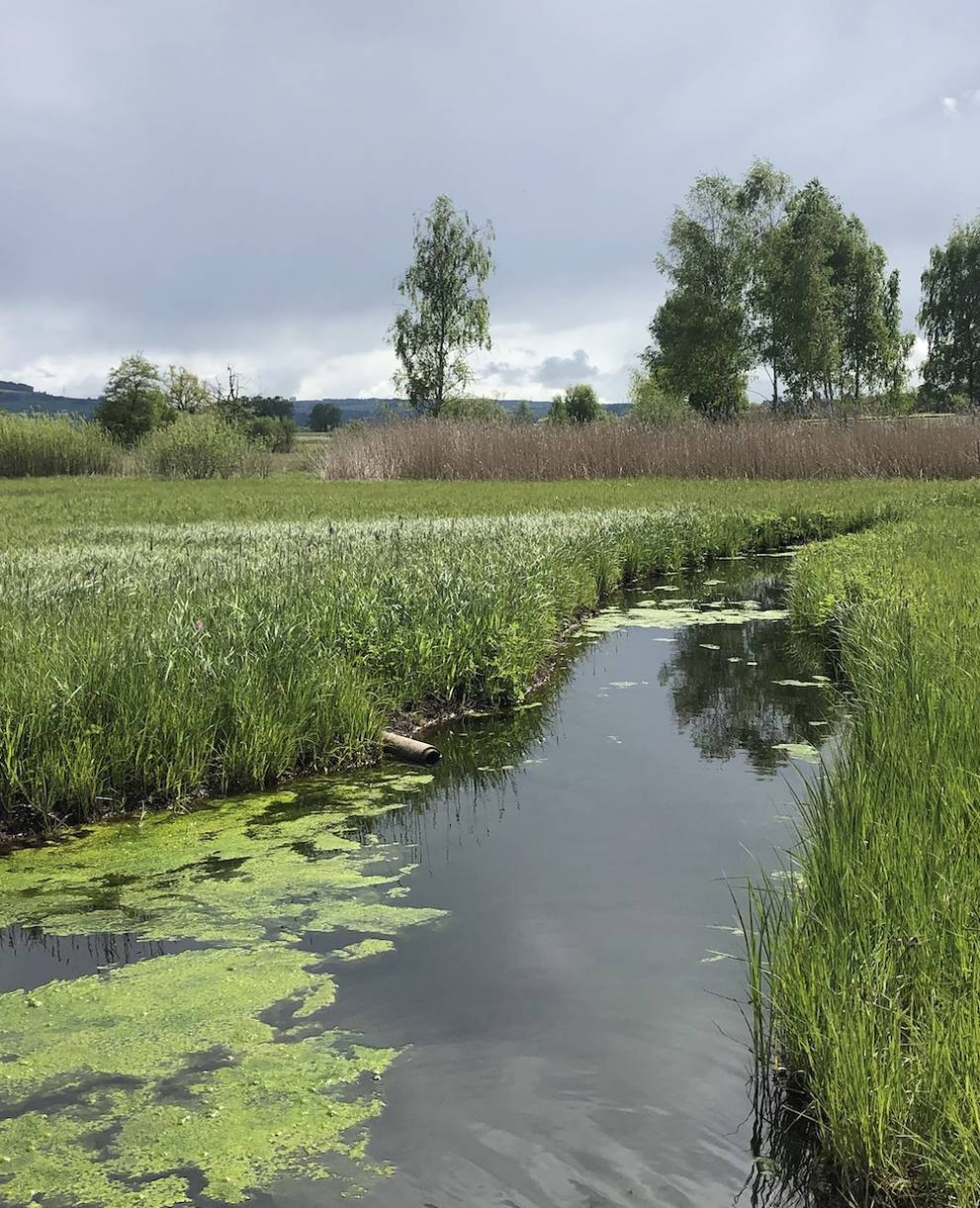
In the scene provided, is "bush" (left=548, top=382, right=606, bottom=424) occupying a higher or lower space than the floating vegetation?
higher

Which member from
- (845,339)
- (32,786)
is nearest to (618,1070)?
(32,786)

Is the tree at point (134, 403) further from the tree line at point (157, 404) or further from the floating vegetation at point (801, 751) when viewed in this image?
the floating vegetation at point (801, 751)

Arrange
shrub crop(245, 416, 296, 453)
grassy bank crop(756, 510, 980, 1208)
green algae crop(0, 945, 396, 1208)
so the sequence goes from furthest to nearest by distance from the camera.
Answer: shrub crop(245, 416, 296, 453) → green algae crop(0, 945, 396, 1208) → grassy bank crop(756, 510, 980, 1208)

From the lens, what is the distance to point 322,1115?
3.03 meters

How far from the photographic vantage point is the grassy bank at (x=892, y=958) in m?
2.57

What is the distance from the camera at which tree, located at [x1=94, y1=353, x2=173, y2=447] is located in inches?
2515

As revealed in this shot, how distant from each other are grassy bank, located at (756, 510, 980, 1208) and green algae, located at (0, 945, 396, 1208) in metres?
1.31

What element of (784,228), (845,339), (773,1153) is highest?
(784,228)

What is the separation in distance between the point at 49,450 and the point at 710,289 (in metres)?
33.2

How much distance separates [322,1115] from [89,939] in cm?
169

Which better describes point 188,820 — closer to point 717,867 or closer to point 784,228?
point 717,867

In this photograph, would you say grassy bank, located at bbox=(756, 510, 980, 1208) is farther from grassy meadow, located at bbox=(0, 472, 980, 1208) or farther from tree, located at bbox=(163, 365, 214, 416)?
tree, located at bbox=(163, 365, 214, 416)

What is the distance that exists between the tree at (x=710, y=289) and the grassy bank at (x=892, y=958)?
49472mm

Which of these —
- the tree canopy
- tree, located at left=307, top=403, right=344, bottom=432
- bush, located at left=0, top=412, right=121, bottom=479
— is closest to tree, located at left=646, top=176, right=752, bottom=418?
the tree canopy
